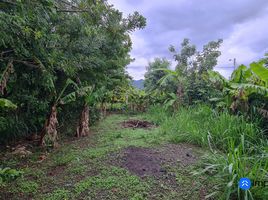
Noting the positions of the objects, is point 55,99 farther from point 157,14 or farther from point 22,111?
point 157,14

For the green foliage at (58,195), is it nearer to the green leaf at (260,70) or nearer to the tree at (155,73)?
the green leaf at (260,70)

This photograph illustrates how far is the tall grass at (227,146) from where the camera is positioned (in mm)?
1664

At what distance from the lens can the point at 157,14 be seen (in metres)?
5.31

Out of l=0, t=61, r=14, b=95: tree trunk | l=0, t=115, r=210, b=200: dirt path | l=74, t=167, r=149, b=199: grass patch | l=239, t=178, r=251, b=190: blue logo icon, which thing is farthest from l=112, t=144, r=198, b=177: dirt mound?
l=0, t=61, r=14, b=95: tree trunk

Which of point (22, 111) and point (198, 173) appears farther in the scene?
point (22, 111)

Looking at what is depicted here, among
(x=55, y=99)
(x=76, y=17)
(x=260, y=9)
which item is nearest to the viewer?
(x=76, y=17)

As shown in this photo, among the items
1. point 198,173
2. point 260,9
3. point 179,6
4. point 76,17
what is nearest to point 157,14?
point 179,6

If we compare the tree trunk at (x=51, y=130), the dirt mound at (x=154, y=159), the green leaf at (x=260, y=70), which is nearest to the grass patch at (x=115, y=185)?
the dirt mound at (x=154, y=159)

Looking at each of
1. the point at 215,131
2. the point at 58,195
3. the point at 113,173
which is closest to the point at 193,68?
the point at 215,131

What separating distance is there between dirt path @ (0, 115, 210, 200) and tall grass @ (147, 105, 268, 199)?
199 millimetres

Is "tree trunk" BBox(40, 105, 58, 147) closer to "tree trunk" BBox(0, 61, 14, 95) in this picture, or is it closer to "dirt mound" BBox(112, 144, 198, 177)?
"tree trunk" BBox(0, 61, 14, 95)

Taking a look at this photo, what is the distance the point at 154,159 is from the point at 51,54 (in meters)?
2.16

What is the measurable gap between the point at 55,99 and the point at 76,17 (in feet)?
5.07

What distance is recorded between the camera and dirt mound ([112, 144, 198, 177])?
2.31 meters
